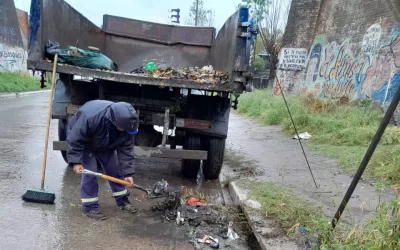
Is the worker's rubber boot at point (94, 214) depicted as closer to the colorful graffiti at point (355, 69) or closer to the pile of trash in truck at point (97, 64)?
the pile of trash in truck at point (97, 64)

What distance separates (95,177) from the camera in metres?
3.99

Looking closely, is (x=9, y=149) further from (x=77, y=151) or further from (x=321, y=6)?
(x=321, y=6)

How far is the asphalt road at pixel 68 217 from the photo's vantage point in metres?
3.32

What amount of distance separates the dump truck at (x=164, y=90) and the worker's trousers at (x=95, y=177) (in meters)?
0.49

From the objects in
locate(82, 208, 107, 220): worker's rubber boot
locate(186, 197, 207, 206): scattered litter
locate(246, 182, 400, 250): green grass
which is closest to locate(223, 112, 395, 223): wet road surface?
locate(246, 182, 400, 250): green grass

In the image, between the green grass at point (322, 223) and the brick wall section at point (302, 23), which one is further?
the brick wall section at point (302, 23)

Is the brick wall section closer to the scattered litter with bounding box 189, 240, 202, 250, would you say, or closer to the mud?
the mud

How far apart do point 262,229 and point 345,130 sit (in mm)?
4837

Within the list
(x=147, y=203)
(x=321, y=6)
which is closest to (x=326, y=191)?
(x=147, y=203)

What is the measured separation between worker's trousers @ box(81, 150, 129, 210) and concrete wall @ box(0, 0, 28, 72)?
19966 mm

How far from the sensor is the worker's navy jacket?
3.65m

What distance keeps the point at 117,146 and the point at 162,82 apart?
942 mm

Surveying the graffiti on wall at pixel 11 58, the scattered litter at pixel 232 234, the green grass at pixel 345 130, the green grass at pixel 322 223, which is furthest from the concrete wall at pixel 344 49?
the graffiti on wall at pixel 11 58

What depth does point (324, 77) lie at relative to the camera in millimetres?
12453
